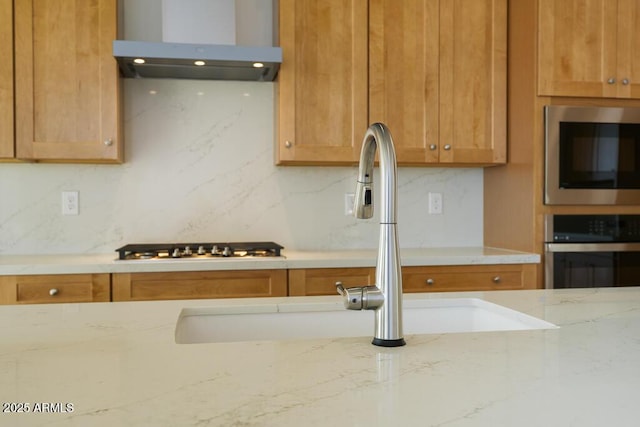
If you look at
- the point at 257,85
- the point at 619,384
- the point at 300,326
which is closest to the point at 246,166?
the point at 257,85

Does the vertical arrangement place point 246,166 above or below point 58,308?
above

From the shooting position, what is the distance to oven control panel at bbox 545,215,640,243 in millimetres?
2697

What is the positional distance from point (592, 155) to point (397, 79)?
3.41 ft

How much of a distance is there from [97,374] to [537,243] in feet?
7.66

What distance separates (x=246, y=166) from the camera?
3059 mm

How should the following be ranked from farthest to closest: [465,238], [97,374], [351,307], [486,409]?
[465,238] → [351,307] → [97,374] → [486,409]

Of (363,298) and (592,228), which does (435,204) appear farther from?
(363,298)

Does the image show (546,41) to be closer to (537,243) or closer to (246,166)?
(537,243)

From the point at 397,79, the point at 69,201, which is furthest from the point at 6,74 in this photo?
the point at 397,79

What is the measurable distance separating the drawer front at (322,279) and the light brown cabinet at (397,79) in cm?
57

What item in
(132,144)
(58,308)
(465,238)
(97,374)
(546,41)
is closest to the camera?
(97,374)

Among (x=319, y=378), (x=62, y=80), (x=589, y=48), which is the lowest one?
(x=319, y=378)

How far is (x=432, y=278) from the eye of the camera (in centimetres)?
265

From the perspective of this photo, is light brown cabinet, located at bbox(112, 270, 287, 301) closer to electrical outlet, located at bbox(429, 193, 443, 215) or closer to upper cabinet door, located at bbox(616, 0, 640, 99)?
electrical outlet, located at bbox(429, 193, 443, 215)
